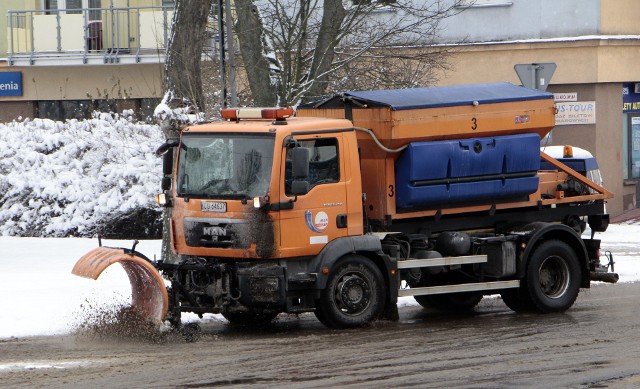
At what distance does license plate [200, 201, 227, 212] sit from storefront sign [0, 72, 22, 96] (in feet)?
66.7

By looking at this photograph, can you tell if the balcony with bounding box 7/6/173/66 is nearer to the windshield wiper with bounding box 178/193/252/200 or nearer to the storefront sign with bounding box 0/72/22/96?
the storefront sign with bounding box 0/72/22/96

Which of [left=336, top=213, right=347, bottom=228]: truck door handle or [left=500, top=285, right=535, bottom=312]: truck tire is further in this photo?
[left=500, top=285, right=535, bottom=312]: truck tire

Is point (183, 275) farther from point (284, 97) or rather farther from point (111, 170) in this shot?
point (111, 170)

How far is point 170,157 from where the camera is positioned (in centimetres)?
1323

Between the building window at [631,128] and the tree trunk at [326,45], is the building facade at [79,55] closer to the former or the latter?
the tree trunk at [326,45]

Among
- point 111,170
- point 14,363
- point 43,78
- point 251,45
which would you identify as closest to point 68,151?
point 111,170

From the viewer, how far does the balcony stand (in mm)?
29844

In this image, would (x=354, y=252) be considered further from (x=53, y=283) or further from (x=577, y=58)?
(x=577, y=58)

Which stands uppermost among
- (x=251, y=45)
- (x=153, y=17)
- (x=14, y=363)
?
(x=153, y=17)

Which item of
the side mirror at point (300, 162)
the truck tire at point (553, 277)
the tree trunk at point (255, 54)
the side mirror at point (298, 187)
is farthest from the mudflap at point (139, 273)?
the tree trunk at point (255, 54)

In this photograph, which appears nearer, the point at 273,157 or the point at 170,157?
the point at 273,157

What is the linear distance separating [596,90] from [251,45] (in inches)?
424

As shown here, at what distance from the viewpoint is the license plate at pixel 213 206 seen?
12555 mm

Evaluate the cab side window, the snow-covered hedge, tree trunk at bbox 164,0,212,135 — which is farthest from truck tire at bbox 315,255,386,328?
the snow-covered hedge
